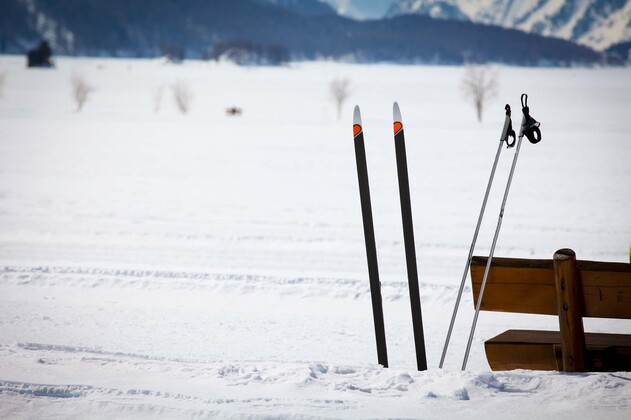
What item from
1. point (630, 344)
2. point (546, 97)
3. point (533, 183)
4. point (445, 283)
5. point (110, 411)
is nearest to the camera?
point (110, 411)

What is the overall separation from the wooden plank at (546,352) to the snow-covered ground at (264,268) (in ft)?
0.50

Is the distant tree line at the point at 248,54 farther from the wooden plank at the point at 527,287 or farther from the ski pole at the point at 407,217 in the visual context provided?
the wooden plank at the point at 527,287

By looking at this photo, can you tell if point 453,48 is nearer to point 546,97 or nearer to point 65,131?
point 546,97

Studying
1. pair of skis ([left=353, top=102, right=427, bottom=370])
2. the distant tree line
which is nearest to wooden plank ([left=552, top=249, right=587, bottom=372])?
pair of skis ([left=353, top=102, right=427, bottom=370])

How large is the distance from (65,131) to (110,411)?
24.2 meters

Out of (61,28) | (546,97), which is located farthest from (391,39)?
(546,97)

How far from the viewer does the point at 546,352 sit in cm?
388

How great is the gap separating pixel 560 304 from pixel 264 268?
4569mm

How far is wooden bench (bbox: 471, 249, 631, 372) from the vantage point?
3404 millimetres

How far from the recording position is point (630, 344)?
3723 millimetres

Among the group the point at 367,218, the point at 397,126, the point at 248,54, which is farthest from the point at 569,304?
the point at 248,54

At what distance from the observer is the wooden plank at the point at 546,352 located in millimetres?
3695

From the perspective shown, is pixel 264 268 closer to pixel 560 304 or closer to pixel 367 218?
pixel 367 218

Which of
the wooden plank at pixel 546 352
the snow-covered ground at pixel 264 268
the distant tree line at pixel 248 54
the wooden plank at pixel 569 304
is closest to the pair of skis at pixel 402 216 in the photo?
the snow-covered ground at pixel 264 268
